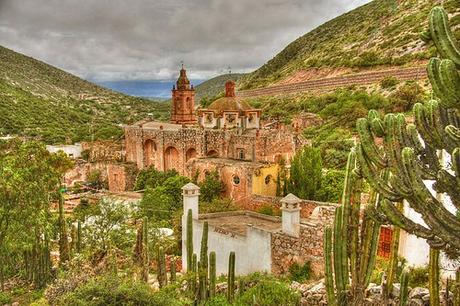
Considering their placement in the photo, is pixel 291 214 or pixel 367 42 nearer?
pixel 291 214

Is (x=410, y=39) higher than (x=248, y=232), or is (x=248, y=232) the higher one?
(x=410, y=39)

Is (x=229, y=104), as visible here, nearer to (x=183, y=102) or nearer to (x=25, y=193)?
(x=183, y=102)

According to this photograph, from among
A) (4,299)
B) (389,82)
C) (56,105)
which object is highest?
(56,105)

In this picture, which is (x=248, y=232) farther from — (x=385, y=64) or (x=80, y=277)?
(x=385, y=64)

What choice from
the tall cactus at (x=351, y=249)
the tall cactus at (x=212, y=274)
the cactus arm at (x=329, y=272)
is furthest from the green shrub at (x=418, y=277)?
the tall cactus at (x=212, y=274)

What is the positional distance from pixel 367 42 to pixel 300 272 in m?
49.5

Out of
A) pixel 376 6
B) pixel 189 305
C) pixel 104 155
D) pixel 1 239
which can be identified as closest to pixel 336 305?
pixel 189 305

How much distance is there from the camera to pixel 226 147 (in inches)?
1107

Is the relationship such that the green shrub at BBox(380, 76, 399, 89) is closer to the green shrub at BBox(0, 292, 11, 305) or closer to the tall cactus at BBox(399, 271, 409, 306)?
the green shrub at BBox(0, 292, 11, 305)

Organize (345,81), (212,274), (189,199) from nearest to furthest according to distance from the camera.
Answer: (212,274) < (189,199) < (345,81)

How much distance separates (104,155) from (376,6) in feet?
165

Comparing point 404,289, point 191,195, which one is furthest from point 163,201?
point 404,289

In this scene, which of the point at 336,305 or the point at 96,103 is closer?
the point at 336,305

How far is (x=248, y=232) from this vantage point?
13906mm
